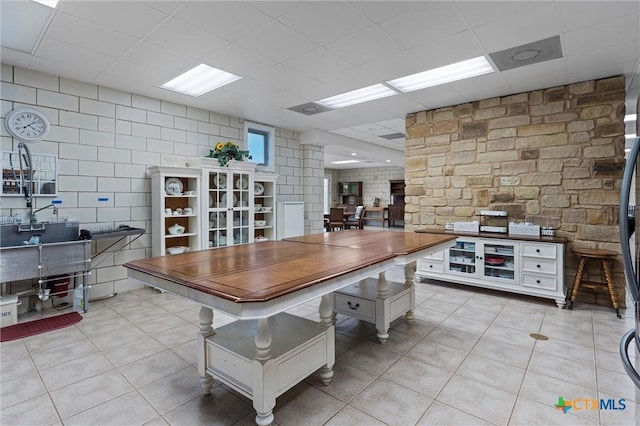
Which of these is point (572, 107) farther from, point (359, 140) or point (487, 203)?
point (359, 140)

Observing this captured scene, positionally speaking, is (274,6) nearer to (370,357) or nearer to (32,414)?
(370,357)

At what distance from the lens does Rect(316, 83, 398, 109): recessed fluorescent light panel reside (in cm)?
419

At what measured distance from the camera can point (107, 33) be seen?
106 inches

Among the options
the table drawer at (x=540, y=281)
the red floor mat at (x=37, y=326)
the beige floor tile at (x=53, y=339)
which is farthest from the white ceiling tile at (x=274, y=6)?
the table drawer at (x=540, y=281)

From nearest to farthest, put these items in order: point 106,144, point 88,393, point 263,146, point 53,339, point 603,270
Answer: point 88,393, point 53,339, point 603,270, point 106,144, point 263,146

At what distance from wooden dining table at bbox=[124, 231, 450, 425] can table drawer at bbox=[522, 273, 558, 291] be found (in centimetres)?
253

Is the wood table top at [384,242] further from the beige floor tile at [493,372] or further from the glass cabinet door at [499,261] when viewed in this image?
the glass cabinet door at [499,261]

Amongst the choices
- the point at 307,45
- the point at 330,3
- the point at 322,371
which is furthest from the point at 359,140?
the point at 322,371

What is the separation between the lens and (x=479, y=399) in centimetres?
194

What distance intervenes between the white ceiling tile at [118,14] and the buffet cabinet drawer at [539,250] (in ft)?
14.4

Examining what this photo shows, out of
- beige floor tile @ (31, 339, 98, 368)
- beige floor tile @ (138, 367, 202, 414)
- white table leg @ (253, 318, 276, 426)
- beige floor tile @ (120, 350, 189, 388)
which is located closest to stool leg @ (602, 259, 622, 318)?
white table leg @ (253, 318, 276, 426)

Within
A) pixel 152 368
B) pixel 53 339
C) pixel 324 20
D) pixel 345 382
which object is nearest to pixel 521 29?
pixel 324 20

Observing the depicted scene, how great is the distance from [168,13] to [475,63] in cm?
299

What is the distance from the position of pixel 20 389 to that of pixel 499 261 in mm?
4700
